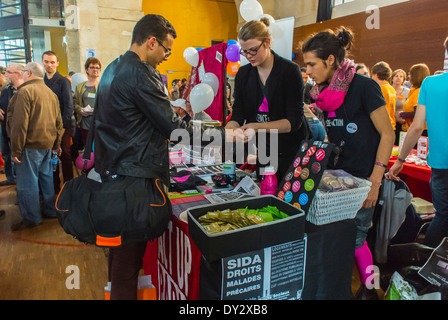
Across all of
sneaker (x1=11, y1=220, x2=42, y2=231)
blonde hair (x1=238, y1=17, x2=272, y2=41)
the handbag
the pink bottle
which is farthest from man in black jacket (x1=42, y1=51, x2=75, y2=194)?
the pink bottle

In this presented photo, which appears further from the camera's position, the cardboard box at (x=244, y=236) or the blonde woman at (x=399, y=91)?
the blonde woman at (x=399, y=91)

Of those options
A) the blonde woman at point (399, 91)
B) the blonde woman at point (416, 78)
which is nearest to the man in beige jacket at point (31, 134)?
the blonde woman at point (416, 78)

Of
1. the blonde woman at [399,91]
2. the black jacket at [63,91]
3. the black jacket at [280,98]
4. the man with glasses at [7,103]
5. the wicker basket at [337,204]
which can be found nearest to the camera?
the wicker basket at [337,204]

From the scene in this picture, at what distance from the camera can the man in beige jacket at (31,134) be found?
9.39 ft

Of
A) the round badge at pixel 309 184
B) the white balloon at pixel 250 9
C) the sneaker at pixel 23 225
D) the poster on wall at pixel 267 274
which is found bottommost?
the sneaker at pixel 23 225

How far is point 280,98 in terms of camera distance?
5.95 ft

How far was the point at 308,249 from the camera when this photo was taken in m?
1.28

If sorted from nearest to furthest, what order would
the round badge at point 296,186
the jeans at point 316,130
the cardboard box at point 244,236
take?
the cardboard box at point 244,236 → the round badge at point 296,186 → the jeans at point 316,130

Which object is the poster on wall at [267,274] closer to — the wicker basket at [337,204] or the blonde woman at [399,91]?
the wicker basket at [337,204]

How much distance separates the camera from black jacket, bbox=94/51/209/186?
4.06ft

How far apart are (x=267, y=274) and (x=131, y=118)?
0.79 metres

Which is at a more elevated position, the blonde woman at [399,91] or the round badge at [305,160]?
the blonde woman at [399,91]

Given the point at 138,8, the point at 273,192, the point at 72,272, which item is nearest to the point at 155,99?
the point at 273,192

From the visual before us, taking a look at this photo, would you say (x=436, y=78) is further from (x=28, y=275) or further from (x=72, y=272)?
(x=28, y=275)
